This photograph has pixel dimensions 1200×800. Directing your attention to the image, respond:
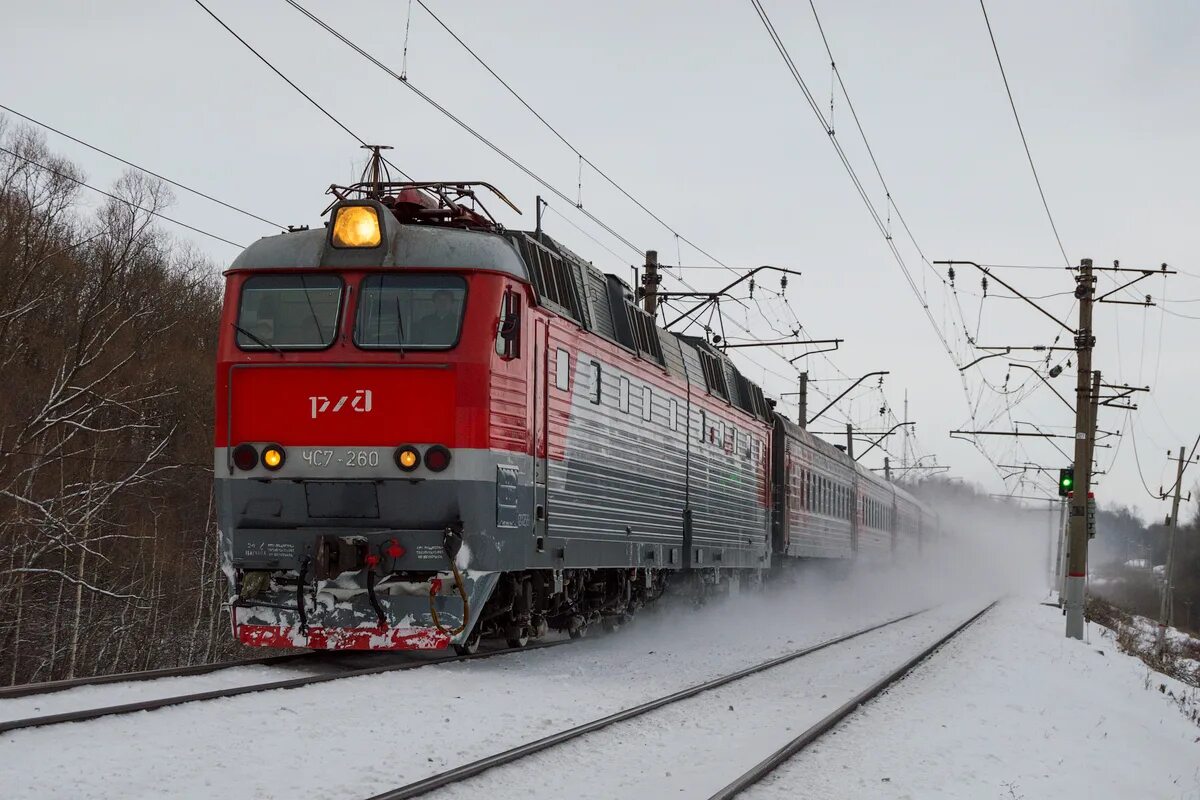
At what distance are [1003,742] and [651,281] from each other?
15349mm

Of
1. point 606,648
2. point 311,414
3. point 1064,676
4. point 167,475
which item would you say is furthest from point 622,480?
point 167,475

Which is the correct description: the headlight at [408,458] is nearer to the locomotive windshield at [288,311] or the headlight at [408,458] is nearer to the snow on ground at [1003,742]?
the locomotive windshield at [288,311]

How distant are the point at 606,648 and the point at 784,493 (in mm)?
10995

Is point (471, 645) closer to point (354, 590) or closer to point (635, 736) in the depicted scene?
point (354, 590)

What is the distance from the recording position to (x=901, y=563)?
46.2 meters

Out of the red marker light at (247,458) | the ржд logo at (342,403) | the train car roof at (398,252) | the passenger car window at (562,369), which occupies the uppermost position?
the train car roof at (398,252)

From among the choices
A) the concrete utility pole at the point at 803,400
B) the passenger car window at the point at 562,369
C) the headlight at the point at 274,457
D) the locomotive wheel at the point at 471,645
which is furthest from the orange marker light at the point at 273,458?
the concrete utility pole at the point at 803,400

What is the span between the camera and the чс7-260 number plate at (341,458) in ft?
35.8

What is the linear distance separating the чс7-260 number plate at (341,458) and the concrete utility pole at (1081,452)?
16473mm

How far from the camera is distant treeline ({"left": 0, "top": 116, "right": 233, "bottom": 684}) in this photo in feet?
81.0

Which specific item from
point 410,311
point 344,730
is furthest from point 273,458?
point 344,730

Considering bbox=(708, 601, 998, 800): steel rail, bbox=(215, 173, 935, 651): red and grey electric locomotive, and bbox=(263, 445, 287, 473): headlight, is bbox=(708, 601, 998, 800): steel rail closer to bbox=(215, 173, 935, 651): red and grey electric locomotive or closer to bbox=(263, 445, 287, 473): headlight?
bbox=(215, 173, 935, 651): red and grey electric locomotive

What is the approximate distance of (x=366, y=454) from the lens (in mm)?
10914

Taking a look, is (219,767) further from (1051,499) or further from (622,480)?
(1051,499)
